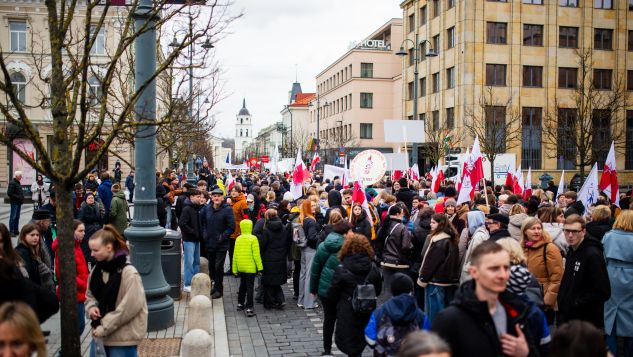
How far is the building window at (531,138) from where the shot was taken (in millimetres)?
48250

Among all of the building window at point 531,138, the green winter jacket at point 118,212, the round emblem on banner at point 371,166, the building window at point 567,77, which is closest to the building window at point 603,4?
the building window at point 567,77

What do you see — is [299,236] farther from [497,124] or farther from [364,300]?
[497,124]

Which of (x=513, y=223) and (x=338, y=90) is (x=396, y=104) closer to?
(x=338, y=90)

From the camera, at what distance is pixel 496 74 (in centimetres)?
4800

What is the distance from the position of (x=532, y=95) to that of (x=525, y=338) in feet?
157

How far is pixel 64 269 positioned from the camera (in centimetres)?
587

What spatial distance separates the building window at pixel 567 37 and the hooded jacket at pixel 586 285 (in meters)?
47.6

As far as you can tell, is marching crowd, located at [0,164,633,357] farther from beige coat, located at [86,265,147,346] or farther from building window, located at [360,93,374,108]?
building window, located at [360,93,374,108]

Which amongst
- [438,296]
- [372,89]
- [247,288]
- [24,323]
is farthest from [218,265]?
[372,89]

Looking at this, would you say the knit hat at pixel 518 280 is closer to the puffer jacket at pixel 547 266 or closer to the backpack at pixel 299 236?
the puffer jacket at pixel 547 266

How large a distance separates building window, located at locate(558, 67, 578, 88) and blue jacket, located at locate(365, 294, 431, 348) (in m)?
48.6

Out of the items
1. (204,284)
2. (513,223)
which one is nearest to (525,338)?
(513,223)

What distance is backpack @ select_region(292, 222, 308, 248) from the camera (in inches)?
431

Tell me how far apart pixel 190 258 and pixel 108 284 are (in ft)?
21.7
